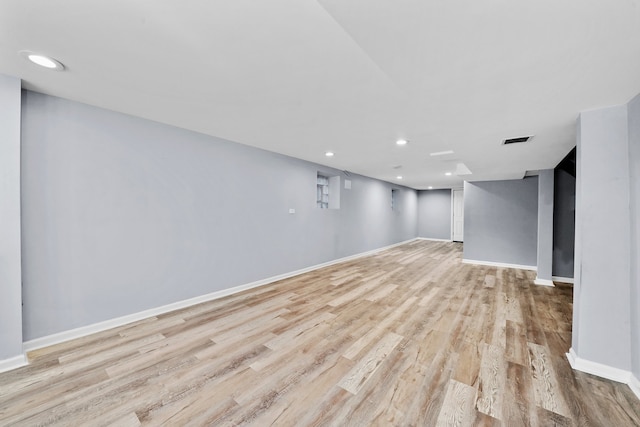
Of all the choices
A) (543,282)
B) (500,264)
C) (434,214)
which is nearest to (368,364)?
(543,282)

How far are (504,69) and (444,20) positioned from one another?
711mm

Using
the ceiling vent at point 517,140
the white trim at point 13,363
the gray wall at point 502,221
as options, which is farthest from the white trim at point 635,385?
the white trim at point 13,363

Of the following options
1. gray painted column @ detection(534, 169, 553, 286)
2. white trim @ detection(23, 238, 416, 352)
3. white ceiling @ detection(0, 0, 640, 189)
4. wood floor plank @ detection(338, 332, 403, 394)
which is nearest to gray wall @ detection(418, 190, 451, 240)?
gray painted column @ detection(534, 169, 553, 286)

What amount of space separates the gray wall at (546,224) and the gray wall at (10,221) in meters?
7.19

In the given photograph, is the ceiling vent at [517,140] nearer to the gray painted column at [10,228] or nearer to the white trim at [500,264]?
the white trim at [500,264]

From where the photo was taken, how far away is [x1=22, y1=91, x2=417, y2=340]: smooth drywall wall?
2305 mm

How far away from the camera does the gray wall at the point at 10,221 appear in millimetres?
1972

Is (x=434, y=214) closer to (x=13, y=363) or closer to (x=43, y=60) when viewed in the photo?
(x=43, y=60)

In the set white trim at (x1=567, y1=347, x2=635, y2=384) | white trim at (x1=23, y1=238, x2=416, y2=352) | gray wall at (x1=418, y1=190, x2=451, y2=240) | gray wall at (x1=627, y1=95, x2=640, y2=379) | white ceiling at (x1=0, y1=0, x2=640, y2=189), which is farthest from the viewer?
gray wall at (x1=418, y1=190, x2=451, y2=240)

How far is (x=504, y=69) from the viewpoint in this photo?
1.48 metres

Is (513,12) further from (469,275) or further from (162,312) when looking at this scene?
(469,275)

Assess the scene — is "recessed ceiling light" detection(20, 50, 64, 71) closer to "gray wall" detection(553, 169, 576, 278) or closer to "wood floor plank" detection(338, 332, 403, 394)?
"wood floor plank" detection(338, 332, 403, 394)

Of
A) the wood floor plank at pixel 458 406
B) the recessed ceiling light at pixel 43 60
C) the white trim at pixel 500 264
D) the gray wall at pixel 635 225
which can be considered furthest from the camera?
the white trim at pixel 500 264

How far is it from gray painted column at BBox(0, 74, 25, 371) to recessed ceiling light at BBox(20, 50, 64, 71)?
510mm
